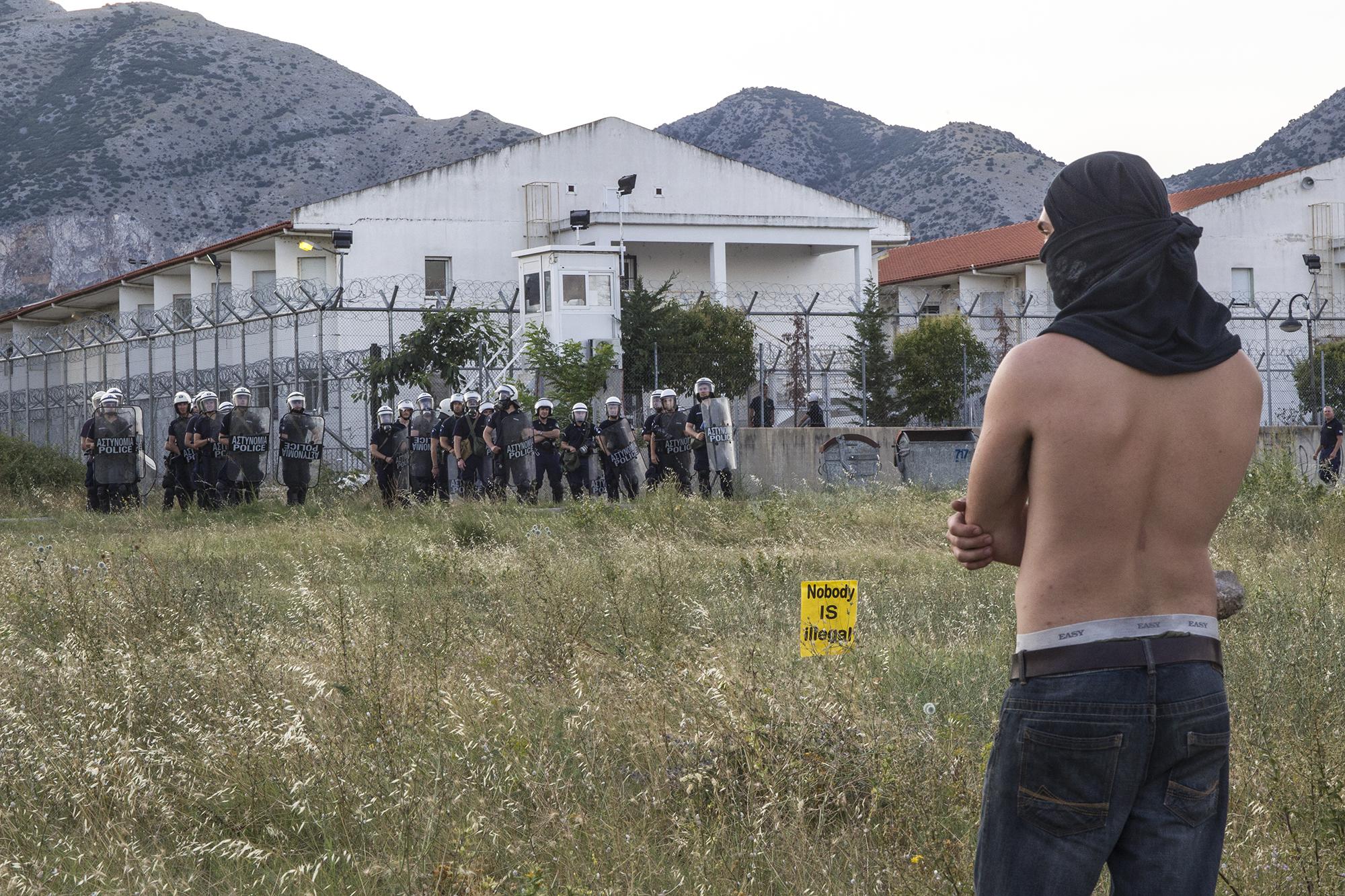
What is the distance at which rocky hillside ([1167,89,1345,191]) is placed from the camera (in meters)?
99.2

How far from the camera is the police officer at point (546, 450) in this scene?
A: 71.4 ft

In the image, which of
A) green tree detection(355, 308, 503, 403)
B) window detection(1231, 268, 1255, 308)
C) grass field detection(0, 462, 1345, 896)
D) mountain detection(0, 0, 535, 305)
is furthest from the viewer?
mountain detection(0, 0, 535, 305)

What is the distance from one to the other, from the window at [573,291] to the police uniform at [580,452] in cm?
996

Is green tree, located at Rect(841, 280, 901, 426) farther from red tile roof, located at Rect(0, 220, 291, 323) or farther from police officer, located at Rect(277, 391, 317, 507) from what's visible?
police officer, located at Rect(277, 391, 317, 507)

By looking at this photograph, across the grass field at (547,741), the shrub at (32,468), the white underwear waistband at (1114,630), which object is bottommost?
the grass field at (547,741)

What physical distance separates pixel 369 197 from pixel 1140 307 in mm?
40454

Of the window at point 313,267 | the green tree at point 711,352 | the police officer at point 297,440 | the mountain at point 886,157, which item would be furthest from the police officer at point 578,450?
the mountain at point 886,157

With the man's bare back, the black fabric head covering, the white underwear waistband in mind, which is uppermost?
the black fabric head covering

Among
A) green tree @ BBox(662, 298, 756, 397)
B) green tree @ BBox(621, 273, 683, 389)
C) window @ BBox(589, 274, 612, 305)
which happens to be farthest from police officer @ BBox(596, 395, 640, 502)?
green tree @ BBox(621, 273, 683, 389)

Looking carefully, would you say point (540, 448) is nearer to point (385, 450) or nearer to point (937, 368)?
point (385, 450)

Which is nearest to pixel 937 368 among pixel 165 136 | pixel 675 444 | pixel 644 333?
pixel 644 333

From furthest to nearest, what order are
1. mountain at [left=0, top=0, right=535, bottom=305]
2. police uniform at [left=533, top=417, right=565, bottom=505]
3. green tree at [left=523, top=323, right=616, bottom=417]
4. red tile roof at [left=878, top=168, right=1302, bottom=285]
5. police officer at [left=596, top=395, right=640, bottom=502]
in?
1. mountain at [left=0, top=0, right=535, bottom=305]
2. red tile roof at [left=878, top=168, right=1302, bottom=285]
3. green tree at [left=523, top=323, right=616, bottom=417]
4. police officer at [left=596, top=395, right=640, bottom=502]
5. police uniform at [left=533, top=417, right=565, bottom=505]

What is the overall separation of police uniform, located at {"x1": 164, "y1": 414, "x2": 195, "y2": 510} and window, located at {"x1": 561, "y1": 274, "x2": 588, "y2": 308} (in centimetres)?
1119

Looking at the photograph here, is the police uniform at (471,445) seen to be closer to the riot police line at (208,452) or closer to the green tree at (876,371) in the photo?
the riot police line at (208,452)
